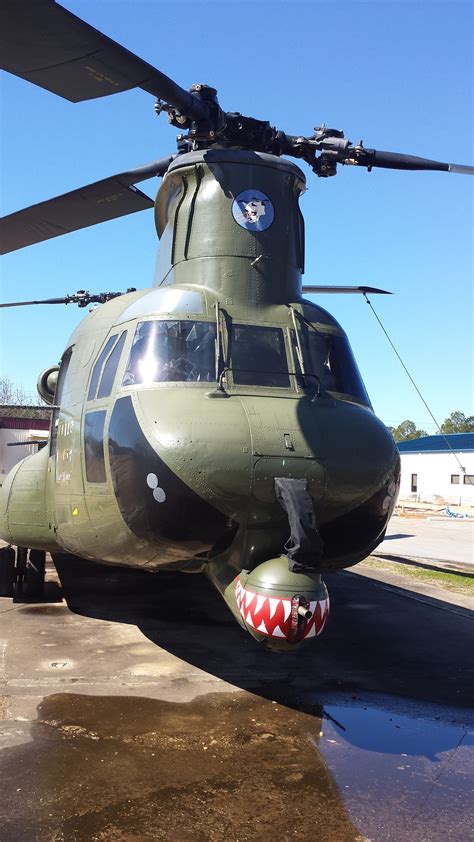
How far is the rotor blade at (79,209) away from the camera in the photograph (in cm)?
764

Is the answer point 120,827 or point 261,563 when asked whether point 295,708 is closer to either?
point 261,563

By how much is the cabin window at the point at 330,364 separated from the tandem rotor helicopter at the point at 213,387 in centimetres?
2

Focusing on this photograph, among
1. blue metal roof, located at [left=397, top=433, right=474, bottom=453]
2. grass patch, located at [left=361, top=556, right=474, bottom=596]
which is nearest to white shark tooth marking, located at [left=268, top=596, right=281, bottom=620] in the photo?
grass patch, located at [left=361, top=556, right=474, bottom=596]

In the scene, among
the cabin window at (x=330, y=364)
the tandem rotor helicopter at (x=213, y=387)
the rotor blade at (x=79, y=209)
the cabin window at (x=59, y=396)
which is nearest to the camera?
the tandem rotor helicopter at (x=213, y=387)

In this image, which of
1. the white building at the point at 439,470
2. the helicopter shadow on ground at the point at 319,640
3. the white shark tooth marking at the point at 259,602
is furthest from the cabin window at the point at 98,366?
the white building at the point at 439,470

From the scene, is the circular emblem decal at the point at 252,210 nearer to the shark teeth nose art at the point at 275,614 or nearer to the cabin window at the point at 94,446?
the cabin window at the point at 94,446

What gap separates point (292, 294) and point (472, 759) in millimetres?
4182

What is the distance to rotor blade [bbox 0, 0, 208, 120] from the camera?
4277 mm

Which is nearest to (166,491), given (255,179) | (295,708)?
(295,708)

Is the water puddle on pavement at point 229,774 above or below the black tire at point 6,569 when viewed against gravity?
below

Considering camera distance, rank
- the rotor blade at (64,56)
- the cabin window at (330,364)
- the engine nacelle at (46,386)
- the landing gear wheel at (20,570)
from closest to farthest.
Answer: the rotor blade at (64,56)
the cabin window at (330,364)
the engine nacelle at (46,386)
the landing gear wheel at (20,570)

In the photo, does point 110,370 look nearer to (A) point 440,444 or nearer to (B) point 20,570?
(B) point 20,570

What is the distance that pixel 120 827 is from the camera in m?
3.71

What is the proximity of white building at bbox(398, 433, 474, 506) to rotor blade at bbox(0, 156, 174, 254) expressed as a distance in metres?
42.9
